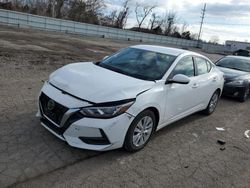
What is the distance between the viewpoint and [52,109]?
365 centimetres

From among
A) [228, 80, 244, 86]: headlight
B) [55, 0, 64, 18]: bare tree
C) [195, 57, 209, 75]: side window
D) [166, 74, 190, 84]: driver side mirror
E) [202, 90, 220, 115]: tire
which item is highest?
[55, 0, 64, 18]: bare tree

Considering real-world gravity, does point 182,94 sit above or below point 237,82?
above

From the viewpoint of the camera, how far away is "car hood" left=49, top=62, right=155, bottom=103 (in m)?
3.52

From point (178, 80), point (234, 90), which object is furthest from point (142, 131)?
point (234, 90)

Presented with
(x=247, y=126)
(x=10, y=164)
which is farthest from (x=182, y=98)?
(x=10, y=164)

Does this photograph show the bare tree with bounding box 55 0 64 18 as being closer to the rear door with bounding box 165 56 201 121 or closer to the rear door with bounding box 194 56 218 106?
the rear door with bounding box 194 56 218 106

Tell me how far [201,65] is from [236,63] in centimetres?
483

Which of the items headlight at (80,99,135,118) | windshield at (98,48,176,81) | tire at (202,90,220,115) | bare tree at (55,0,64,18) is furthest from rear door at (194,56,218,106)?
bare tree at (55,0,64,18)

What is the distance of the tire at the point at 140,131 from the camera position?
3763 mm

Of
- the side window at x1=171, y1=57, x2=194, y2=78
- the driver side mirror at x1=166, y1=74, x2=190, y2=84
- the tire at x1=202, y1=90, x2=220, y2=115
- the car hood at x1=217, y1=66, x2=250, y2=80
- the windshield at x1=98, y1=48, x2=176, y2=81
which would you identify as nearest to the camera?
the driver side mirror at x1=166, y1=74, x2=190, y2=84

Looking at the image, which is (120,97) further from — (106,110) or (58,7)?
(58,7)

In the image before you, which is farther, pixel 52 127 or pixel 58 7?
pixel 58 7

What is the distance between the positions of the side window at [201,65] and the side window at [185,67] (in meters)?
0.27

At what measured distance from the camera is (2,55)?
9609mm
